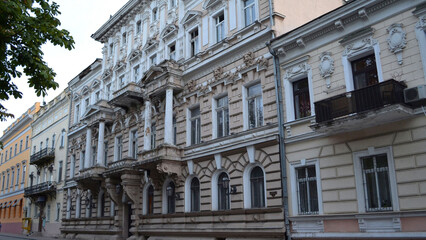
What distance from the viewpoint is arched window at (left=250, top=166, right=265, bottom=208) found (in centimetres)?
1648

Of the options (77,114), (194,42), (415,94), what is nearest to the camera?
(415,94)

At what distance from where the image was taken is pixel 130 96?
80.7 feet

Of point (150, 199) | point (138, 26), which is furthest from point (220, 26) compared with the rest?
point (150, 199)

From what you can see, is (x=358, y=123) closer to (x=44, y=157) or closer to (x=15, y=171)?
(x=44, y=157)

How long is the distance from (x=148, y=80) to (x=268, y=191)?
1049 centimetres

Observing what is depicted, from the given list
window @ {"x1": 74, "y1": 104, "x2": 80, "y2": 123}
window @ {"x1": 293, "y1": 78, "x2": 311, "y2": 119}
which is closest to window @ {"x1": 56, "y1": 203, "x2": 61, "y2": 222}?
window @ {"x1": 74, "y1": 104, "x2": 80, "y2": 123}

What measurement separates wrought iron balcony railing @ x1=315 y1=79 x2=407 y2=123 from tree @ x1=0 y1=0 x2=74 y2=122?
816 cm

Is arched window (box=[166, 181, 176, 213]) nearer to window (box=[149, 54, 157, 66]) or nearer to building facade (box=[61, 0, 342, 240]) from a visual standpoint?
building facade (box=[61, 0, 342, 240])

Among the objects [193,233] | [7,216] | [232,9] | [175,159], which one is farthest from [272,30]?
[7,216]

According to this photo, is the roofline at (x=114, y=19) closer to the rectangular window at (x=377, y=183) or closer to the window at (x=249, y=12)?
the window at (x=249, y=12)

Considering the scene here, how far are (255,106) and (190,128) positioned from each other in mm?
4689

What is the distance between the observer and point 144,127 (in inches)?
934

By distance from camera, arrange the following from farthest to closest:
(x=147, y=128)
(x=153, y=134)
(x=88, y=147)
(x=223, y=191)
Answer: (x=88, y=147) < (x=153, y=134) < (x=147, y=128) < (x=223, y=191)

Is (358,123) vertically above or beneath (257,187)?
above
